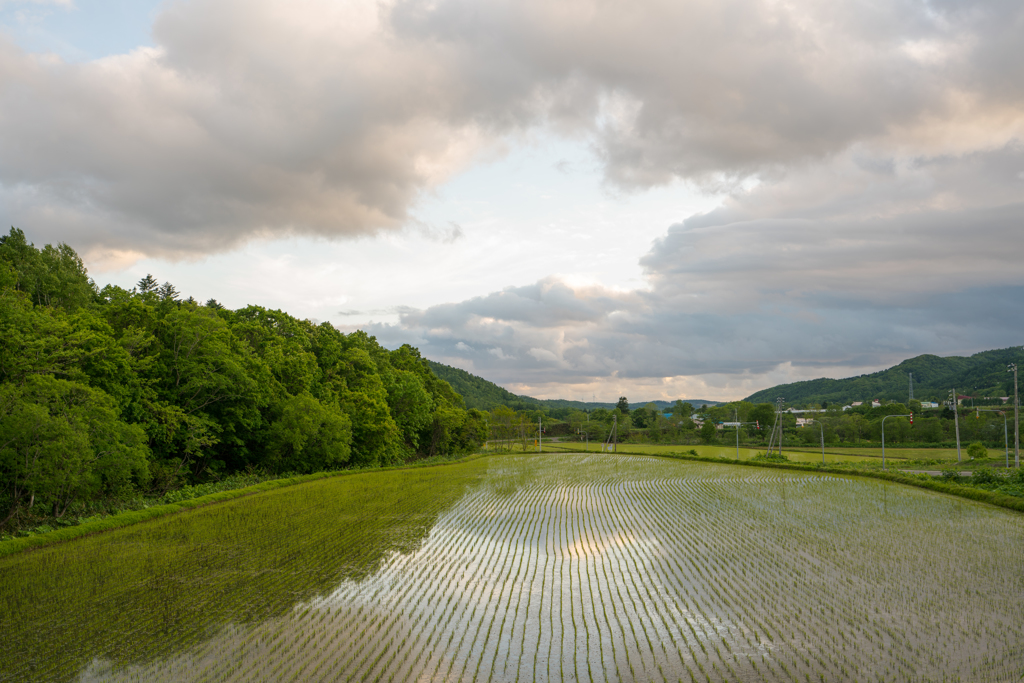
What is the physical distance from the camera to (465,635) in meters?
10.5

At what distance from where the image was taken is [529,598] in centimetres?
Answer: 1283

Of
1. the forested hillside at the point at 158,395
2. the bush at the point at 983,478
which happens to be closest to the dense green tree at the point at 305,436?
the forested hillside at the point at 158,395

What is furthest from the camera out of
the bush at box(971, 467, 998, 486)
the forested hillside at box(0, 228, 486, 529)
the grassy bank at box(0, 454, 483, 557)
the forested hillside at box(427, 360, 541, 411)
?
the forested hillside at box(427, 360, 541, 411)

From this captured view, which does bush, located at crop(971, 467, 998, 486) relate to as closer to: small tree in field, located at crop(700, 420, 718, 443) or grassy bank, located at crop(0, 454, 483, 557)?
Result: grassy bank, located at crop(0, 454, 483, 557)

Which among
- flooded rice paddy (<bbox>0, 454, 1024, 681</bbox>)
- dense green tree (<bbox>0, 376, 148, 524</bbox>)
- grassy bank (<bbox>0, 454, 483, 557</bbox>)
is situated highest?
dense green tree (<bbox>0, 376, 148, 524</bbox>)

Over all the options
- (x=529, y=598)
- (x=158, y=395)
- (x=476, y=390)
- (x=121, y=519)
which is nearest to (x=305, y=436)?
(x=158, y=395)

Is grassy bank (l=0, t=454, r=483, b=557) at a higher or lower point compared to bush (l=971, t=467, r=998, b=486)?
lower

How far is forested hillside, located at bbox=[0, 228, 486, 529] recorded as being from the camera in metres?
22.0

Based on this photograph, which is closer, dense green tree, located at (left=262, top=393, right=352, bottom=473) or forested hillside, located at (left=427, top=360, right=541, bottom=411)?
dense green tree, located at (left=262, top=393, right=352, bottom=473)

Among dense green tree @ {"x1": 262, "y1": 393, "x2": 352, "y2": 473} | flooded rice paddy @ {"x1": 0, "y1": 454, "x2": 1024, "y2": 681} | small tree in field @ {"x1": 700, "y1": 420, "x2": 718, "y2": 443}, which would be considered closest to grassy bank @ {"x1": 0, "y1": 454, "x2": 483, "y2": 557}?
flooded rice paddy @ {"x1": 0, "y1": 454, "x2": 1024, "y2": 681}

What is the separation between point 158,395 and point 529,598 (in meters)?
29.9

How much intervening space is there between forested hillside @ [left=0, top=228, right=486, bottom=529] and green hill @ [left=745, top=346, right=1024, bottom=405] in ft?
367

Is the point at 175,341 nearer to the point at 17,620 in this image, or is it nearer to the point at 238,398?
the point at 238,398

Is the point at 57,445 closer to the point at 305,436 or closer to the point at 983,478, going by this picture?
the point at 305,436
